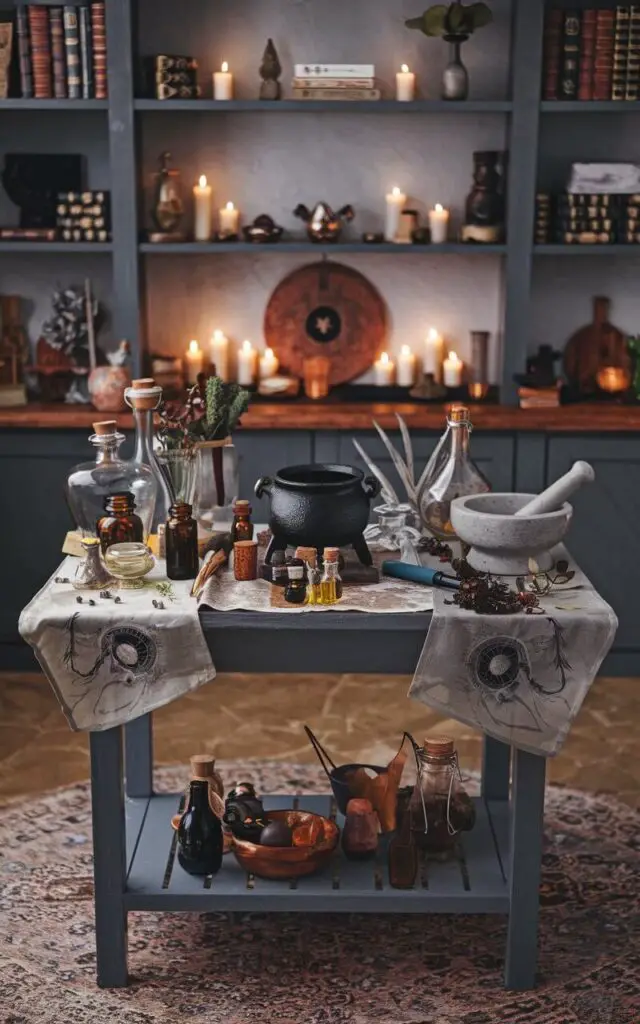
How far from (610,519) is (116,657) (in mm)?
2456

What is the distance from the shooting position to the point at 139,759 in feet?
11.6

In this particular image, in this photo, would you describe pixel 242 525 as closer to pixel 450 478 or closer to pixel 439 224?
pixel 450 478

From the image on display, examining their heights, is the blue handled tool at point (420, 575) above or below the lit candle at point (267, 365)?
below

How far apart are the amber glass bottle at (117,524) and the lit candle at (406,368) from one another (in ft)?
7.66

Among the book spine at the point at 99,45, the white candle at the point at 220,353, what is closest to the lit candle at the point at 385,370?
the white candle at the point at 220,353

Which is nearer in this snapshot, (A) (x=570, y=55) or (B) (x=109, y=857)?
(B) (x=109, y=857)

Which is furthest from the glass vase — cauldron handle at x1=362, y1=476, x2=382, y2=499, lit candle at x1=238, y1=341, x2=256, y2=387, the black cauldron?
lit candle at x1=238, y1=341, x2=256, y2=387

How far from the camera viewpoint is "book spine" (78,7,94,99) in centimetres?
465

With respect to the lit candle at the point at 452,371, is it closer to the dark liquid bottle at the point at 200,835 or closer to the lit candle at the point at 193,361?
the lit candle at the point at 193,361

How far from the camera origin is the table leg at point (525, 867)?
2785 millimetres

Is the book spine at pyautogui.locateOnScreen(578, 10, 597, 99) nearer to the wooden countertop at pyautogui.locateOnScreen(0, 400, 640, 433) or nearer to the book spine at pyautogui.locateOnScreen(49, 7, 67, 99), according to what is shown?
the wooden countertop at pyautogui.locateOnScreen(0, 400, 640, 433)

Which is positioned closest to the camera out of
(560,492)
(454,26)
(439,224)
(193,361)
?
(560,492)

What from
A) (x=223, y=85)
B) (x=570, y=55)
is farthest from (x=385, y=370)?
(x=570, y=55)

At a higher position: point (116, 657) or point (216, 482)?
point (216, 482)
